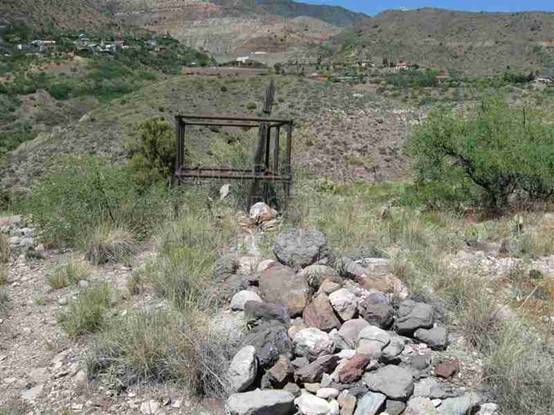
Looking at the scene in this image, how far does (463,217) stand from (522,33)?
103 meters

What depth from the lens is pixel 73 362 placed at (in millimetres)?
4055

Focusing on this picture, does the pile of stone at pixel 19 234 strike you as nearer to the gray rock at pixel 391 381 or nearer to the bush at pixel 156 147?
the gray rock at pixel 391 381

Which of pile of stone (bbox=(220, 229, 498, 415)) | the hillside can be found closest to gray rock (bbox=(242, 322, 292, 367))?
pile of stone (bbox=(220, 229, 498, 415))

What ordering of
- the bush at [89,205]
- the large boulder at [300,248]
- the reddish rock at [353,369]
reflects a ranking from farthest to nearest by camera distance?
the bush at [89,205] < the large boulder at [300,248] < the reddish rock at [353,369]

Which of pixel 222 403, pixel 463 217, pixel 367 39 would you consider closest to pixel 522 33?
pixel 367 39

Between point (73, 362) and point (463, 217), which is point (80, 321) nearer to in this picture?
point (73, 362)

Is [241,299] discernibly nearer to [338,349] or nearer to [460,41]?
[338,349]

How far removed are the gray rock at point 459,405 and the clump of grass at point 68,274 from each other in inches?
139

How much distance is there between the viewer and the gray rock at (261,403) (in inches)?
129

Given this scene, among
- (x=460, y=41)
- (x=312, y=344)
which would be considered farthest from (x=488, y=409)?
(x=460, y=41)

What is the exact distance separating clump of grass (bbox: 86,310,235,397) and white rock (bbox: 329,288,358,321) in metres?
0.88

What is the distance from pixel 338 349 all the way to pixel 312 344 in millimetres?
202

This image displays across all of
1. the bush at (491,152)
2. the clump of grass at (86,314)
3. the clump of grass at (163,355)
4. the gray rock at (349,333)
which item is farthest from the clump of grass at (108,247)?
the bush at (491,152)

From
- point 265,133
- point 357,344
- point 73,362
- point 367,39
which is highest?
point 367,39
